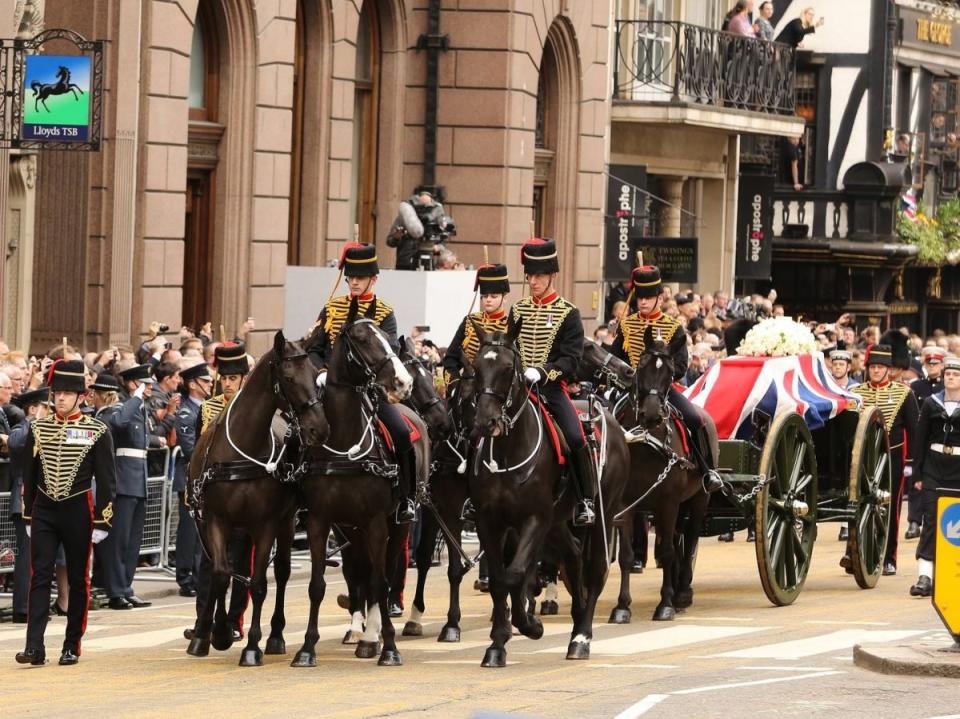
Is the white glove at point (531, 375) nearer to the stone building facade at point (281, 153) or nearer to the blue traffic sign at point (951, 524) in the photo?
the blue traffic sign at point (951, 524)

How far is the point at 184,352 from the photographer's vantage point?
21.8 meters

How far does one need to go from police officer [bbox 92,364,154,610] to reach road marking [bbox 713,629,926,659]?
5378 mm

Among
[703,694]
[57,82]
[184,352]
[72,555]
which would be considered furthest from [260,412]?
Result: [57,82]

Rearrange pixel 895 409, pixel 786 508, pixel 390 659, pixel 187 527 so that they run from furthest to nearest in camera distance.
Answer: pixel 895 409
pixel 187 527
pixel 786 508
pixel 390 659

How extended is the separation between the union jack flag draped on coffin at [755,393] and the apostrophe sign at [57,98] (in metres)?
6.73

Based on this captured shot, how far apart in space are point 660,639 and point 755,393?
3.60 metres


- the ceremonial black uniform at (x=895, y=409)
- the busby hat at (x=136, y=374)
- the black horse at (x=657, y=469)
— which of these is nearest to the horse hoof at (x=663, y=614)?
the black horse at (x=657, y=469)

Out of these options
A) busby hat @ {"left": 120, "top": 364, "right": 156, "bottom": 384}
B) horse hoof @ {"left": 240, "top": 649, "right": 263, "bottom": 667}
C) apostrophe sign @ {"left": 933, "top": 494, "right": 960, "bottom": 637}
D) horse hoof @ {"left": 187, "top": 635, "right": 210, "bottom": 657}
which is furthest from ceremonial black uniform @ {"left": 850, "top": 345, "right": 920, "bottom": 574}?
horse hoof @ {"left": 240, "top": 649, "right": 263, "bottom": 667}

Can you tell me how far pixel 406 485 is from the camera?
50.9ft

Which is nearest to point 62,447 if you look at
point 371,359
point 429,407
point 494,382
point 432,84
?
point 371,359

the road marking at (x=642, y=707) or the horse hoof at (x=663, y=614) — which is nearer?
the road marking at (x=642, y=707)

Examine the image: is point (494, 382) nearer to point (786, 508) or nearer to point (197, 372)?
point (786, 508)

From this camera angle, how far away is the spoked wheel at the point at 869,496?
64.7ft

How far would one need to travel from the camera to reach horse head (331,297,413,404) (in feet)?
A: 48.2
